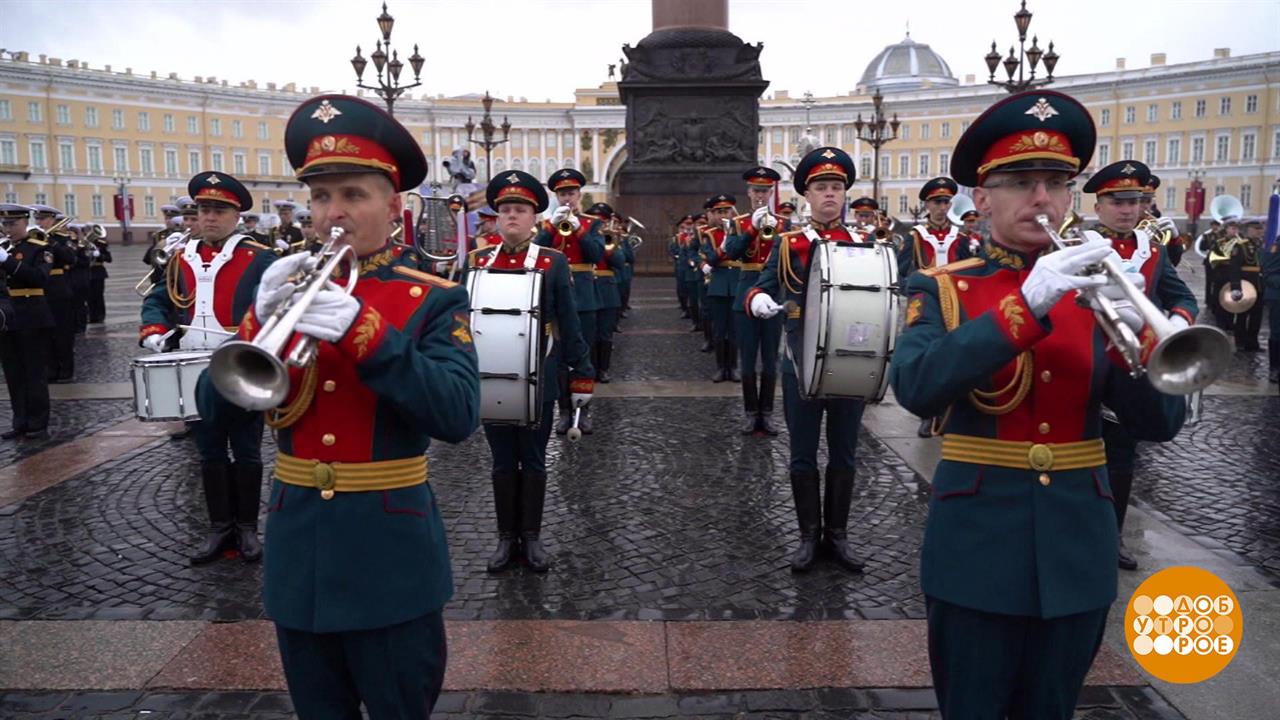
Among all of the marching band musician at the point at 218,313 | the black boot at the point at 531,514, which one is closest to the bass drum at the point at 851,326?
the black boot at the point at 531,514

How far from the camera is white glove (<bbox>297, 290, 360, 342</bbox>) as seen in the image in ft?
7.57

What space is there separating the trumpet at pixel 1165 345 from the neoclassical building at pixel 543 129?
81.1 meters

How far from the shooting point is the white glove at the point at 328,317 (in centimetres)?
231

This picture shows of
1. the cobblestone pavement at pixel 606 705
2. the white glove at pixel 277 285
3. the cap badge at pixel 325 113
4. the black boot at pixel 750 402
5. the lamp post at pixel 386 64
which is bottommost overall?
the cobblestone pavement at pixel 606 705

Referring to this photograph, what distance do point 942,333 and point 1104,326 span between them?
1.77 feet

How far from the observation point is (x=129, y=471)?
8.40 m

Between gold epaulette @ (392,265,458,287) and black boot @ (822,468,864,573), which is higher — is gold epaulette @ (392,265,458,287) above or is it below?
above

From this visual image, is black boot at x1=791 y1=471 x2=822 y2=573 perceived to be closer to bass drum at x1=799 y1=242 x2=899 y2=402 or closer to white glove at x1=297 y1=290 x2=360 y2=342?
bass drum at x1=799 y1=242 x2=899 y2=402

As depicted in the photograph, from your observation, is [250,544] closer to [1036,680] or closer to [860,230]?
[860,230]

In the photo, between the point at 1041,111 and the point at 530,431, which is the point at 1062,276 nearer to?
the point at 1041,111

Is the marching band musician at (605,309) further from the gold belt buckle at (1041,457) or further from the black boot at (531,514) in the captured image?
the gold belt buckle at (1041,457)

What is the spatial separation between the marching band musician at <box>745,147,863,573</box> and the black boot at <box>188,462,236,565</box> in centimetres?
361

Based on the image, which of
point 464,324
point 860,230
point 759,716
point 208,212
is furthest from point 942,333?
point 208,212

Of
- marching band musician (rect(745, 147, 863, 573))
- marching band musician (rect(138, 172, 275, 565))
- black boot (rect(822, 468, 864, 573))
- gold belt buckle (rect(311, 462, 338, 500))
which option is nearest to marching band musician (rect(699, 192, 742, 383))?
marching band musician (rect(745, 147, 863, 573))
